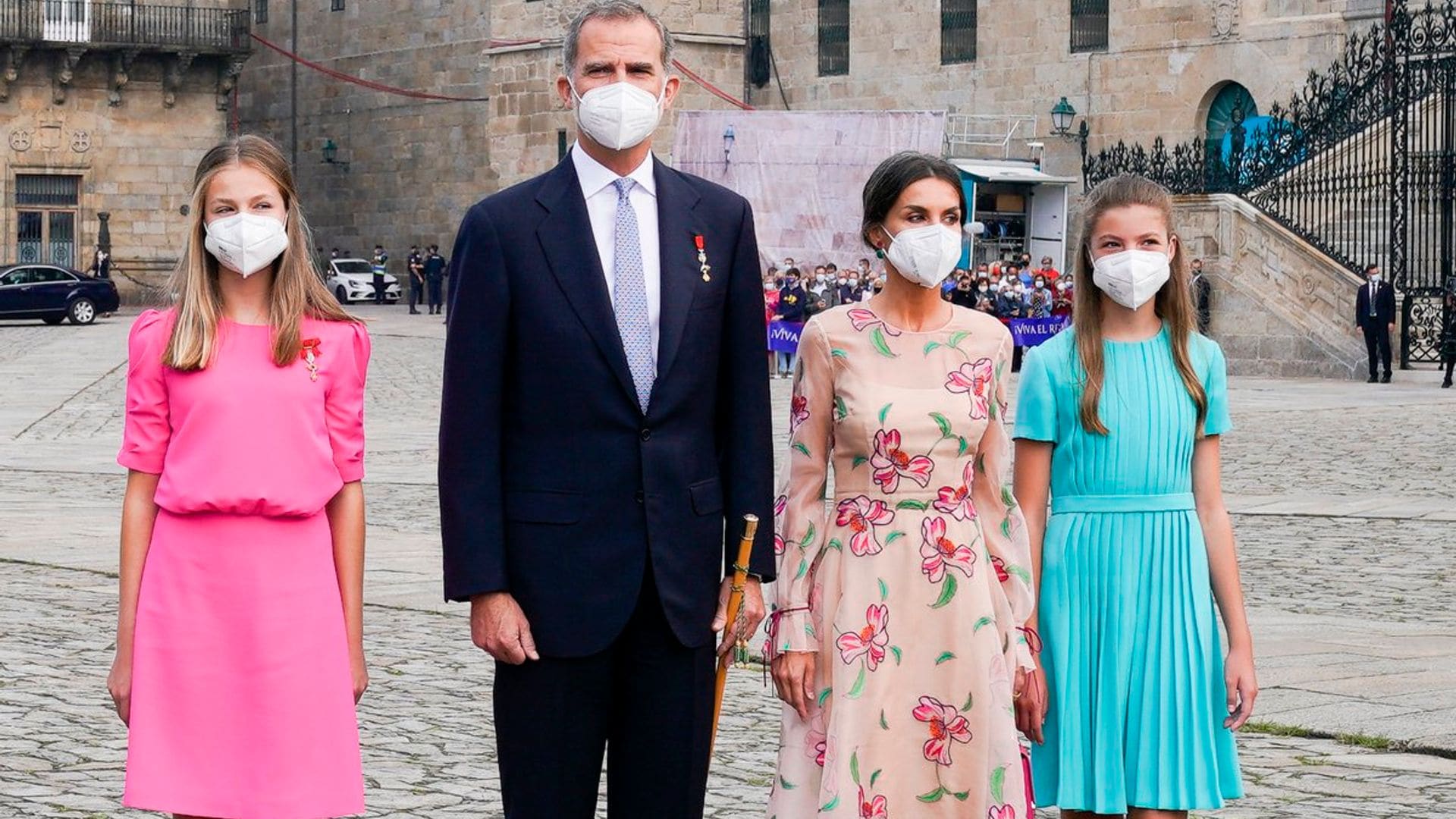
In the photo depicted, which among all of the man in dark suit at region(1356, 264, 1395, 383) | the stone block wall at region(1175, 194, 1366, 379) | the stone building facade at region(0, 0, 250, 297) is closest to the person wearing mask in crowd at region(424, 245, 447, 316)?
the stone building facade at region(0, 0, 250, 297)

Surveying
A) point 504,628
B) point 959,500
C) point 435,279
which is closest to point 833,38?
point 435,279

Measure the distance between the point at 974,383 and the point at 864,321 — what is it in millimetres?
269

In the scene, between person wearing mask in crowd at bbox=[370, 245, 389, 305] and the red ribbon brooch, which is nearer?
the red ribbon brooch

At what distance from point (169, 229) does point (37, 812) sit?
162 feet

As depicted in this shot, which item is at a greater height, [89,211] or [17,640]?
[89,211]

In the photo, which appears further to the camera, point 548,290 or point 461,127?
point 461,127

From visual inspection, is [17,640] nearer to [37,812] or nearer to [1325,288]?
[37,812]

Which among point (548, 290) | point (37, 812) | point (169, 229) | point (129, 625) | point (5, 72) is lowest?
point (37, 812)

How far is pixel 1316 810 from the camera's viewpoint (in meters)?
6.66

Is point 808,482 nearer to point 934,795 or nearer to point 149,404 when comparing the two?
point 934,795

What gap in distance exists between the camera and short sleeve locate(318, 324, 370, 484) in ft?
15.0

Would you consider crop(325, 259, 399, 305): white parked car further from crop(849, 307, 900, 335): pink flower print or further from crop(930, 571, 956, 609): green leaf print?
crop(930, 571, 956, 609): green leaf print

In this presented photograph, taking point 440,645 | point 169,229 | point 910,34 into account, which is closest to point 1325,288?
point 910,34

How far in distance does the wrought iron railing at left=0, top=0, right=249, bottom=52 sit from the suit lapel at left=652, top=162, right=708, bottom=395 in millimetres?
50423
